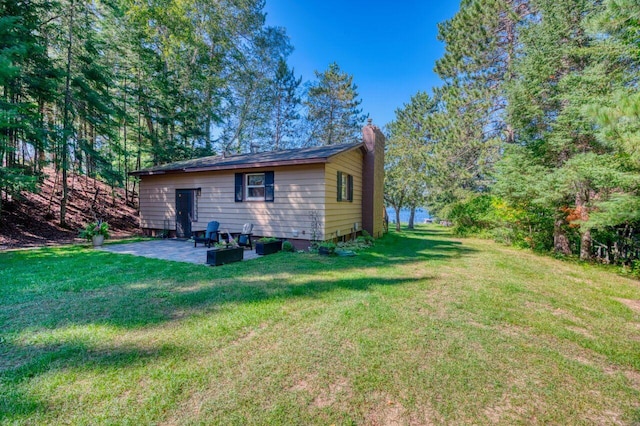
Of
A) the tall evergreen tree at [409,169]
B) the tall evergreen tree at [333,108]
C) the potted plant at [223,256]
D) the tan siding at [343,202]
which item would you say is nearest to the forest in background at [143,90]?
the tall evergreen tree at [333,108]

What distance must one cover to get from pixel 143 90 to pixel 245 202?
12682 mm

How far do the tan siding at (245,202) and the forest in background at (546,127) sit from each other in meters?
6.26

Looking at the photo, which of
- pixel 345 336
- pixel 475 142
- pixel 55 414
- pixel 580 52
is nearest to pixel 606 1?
pixel 580 52

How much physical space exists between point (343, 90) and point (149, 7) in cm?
1434

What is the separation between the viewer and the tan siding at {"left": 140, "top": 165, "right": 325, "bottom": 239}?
8.39 metres

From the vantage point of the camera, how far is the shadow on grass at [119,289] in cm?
259

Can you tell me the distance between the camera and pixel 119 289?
4539 mm

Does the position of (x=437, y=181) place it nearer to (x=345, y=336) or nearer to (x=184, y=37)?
(x=345, y=336)

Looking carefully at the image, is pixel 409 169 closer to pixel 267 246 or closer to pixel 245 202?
pixel 245 202

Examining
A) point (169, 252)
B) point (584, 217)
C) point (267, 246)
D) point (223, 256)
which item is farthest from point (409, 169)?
point (169, 252)

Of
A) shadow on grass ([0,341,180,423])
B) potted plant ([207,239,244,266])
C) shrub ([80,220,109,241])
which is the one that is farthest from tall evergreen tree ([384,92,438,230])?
shadow on grass ([0,341,180,423])

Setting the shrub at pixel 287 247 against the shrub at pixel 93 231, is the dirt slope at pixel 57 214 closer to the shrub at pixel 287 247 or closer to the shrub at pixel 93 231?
the shrub at pixel 93 231

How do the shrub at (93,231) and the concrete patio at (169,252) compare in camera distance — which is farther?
the shrub at (93,231)

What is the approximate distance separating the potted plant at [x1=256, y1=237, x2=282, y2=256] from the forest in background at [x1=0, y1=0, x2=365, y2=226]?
570 cm
